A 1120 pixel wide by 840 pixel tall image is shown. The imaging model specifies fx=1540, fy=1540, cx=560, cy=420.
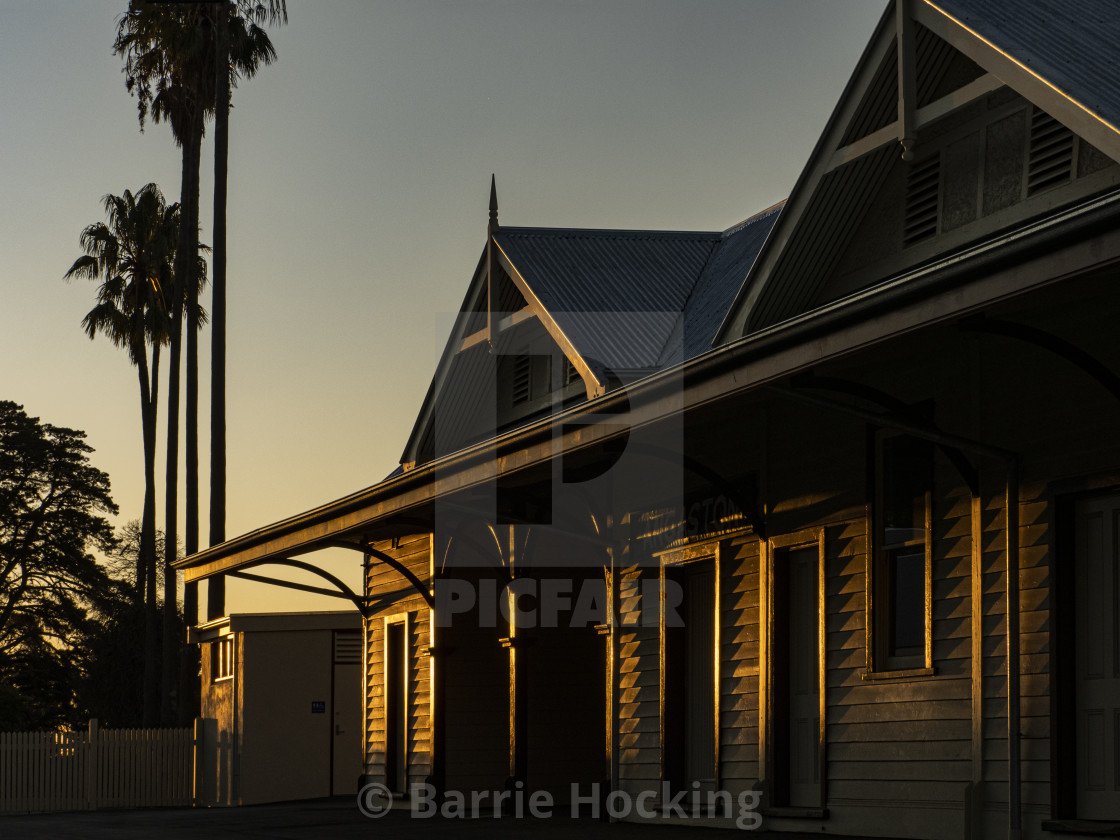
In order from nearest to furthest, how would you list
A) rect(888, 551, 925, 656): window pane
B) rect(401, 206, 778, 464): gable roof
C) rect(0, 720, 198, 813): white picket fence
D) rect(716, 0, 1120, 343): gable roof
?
rect(716, 0, 1120, 343): gable roof → rect(888, 551, 925, 656): window pane → rect(401, 206, 778, 464): gable roof → rect(0, 720, 198, 813): white picket fence

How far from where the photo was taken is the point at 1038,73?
33.8 ft

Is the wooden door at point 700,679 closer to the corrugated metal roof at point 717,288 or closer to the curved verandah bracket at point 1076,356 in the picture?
the corrugated metal roof at point 717,288

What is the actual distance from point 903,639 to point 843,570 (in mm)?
829

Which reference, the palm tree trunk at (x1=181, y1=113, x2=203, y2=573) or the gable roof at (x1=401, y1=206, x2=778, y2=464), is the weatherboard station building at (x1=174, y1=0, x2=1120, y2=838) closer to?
the gable roof at (x1=401, y1=206, x2=778, y2=464)

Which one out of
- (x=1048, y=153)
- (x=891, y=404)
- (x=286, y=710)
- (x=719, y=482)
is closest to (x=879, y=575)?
(x=891, y=404)

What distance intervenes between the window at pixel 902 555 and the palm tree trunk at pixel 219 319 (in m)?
17.7

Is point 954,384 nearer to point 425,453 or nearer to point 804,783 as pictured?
point 804,783

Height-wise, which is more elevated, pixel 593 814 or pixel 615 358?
pixel 615 358

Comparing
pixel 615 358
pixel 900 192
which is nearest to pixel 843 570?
pixel 900 192

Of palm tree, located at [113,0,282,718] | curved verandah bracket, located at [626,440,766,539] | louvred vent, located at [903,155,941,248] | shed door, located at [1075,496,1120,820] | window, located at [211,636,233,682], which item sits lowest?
window, located at [211,636,233,682]

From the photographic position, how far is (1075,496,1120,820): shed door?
9242mm

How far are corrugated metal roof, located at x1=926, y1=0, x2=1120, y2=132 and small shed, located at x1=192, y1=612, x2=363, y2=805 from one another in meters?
16.1

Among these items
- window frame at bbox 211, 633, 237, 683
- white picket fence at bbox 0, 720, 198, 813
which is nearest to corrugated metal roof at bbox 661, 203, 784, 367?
window frame at bbox 211, 633, 237, 683

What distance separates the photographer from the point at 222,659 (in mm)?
25766
